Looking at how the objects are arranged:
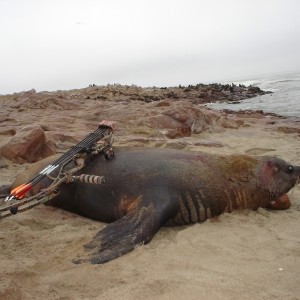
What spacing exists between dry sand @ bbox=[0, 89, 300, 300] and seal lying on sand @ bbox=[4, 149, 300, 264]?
125 mm

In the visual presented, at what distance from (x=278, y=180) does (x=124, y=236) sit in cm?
194

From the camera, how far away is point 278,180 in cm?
415

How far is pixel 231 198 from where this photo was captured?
152 inches

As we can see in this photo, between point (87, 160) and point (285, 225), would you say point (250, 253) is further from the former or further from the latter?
point (87, 160)

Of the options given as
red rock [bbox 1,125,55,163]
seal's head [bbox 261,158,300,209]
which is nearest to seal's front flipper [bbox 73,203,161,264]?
seal's head [bbox 261,158,300,209]

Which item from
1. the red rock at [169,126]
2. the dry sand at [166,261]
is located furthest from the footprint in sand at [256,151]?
the dry sand at [166,261]

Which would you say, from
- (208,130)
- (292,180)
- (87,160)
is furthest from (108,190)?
(208,130)

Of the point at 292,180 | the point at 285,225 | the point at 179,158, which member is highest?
the point at 179,158

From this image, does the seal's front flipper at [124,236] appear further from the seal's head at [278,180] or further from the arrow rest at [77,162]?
the seal's head at [278,180]

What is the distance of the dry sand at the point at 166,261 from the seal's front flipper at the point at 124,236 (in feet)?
0.26

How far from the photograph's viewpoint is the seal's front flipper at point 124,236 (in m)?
2.91

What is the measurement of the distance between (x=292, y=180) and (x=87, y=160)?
7.40 ft

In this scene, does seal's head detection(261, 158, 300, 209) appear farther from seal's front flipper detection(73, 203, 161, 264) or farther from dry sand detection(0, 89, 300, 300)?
seal's front flipper detection(73, 203, 161, 264)

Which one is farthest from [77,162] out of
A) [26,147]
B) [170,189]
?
[26,147]
